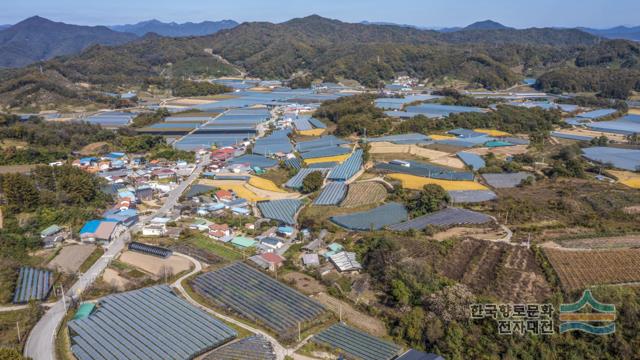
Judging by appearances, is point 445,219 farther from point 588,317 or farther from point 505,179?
point 588,317

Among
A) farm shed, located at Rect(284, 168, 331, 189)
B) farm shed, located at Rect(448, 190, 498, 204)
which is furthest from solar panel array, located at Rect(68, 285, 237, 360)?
farm shed, located at Rect(448, 190, 498, 204)

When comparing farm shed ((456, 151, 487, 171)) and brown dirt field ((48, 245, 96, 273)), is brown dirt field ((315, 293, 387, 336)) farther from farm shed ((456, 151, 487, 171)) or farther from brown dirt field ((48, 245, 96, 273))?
farm shed ((456, 151, 487, 171))

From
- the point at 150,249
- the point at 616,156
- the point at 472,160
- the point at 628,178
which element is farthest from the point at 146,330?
the point at 616,156

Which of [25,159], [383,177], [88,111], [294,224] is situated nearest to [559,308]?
[294,224]

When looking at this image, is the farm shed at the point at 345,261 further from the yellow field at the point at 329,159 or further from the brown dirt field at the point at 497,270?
the yellow field at the point at 329,159

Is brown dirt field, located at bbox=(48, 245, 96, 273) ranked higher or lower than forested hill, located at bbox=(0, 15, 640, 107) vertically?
lower

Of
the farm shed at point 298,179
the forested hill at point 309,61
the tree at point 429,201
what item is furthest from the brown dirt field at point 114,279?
the forested hill at point 309,61
